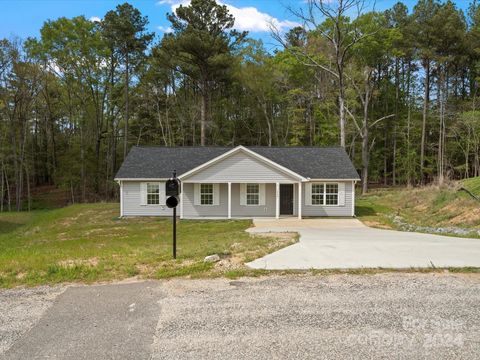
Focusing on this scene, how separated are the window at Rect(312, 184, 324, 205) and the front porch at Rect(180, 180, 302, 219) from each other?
91cm

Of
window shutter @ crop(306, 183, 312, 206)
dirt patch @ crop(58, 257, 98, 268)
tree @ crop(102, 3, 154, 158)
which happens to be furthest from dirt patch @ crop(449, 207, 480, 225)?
tree @ crop(102, 3, 154, 158)

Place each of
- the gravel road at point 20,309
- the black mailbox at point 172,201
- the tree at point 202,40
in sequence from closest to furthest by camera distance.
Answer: the gravel road at point 20,309, the black mailbox at point 172,201, the tree at point 202,40

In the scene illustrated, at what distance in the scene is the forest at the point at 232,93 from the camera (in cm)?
3003

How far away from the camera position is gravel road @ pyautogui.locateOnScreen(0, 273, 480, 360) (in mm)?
3701

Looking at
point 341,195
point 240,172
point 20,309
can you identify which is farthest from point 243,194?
point 20,309

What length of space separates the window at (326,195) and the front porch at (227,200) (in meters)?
1.00

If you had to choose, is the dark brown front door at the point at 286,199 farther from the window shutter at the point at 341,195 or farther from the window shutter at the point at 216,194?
the window shutter at the point at 216,194

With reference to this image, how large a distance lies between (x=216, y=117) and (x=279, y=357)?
34544 mm

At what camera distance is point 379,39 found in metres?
33.9

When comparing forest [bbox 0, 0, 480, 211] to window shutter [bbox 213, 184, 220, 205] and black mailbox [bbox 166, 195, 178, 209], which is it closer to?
window shutter [bbox 213, 184, 220, 205]

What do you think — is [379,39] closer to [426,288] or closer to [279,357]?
[426,288]

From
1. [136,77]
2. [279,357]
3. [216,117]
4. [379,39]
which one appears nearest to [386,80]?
[379,39]

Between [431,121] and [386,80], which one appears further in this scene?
[386,80]

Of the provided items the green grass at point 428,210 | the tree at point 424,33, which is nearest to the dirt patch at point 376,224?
the green grass at point 428,210
